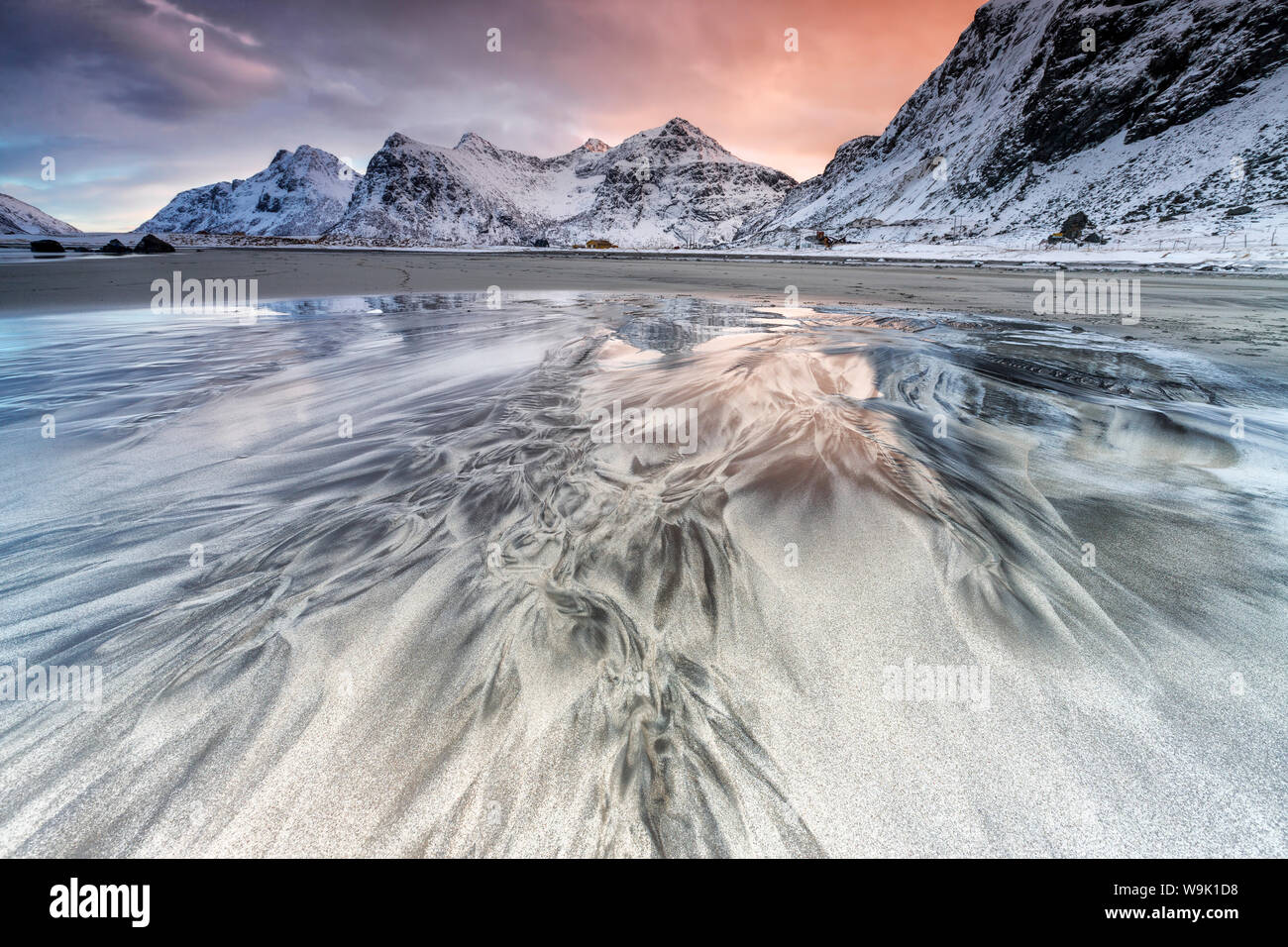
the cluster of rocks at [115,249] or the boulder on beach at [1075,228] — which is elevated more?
the boulder on beach at [1075,228]

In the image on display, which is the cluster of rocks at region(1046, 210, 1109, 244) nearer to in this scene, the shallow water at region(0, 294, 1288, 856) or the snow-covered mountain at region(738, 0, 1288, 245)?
the snow-covered mountain at region(738, 0, 1288, 245)

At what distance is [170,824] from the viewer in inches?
46.1

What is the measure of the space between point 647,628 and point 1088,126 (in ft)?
411

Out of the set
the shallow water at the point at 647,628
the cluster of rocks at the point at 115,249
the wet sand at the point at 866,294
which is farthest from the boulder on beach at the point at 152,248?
the shallow water at the point at 647,628

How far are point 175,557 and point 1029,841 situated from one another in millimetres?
3137

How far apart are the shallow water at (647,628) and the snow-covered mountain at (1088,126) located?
247ft

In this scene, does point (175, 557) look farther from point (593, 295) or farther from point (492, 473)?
point (593, 295)

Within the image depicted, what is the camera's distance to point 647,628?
184 centimetres

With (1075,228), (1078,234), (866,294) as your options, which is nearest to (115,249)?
(866,294)

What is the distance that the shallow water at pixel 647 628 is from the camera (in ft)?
3.98

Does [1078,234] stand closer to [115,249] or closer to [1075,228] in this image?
[1075,228]

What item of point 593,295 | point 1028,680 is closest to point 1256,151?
point 593,295

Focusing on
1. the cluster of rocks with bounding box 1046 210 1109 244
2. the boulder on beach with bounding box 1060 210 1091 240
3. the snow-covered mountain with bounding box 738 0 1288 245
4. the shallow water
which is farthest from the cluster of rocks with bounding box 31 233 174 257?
the snow-covered mountain with bounding box 738 0 1288 245

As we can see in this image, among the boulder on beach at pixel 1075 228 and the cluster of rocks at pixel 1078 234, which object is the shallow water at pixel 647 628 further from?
the boulder on beach at pixel 1075 228
